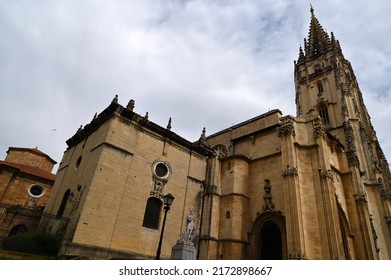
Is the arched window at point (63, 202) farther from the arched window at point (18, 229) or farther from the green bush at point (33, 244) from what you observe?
the arched window at point (18, 229)

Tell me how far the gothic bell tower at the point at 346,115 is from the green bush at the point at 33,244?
66.3ft

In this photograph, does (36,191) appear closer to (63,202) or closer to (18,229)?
(18,229)

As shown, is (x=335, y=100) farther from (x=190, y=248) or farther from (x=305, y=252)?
(x=190, y=248)

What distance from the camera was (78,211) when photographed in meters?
14.3

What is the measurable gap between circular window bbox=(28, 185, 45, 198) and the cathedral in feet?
23.0

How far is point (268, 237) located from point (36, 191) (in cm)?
2227

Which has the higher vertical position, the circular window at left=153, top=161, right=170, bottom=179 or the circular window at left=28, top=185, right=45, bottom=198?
the circular window at left=153, top=161, right=170, bottom=179

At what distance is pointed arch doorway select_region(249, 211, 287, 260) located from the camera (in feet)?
54.2

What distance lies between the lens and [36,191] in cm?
2619

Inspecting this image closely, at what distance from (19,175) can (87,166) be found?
13.3 meters

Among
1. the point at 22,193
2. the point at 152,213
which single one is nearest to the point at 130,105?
the point at 152,213

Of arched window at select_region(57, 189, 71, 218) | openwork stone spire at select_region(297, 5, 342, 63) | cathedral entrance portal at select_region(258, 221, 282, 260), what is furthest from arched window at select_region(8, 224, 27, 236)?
openwork stone spire at select_region(297, 5, 342, 63)

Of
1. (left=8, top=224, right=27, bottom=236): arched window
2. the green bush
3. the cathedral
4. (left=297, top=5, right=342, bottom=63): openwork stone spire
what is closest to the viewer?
the green bush

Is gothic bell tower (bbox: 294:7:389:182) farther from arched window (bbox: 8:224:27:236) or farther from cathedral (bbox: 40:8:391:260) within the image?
arched window (bbox: 8:224:27:236)
